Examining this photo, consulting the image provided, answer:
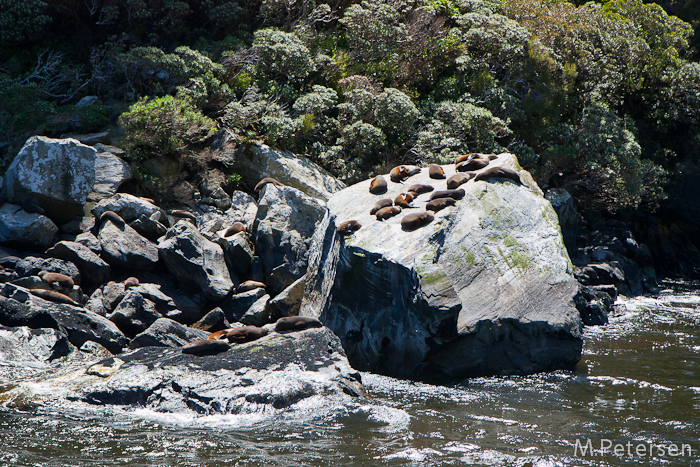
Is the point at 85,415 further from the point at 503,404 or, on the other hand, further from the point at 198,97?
the point at 198,97

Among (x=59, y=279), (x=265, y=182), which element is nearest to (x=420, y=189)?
(x=265, y=182)

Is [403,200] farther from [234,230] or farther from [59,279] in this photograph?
[59,279]

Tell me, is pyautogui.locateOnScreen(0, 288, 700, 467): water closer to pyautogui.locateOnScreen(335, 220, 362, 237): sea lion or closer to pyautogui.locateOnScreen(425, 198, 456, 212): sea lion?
pyautogui.locateOnScreen(335, 220, 362, 237): sea lion

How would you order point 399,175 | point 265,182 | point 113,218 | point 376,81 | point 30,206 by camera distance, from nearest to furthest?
point 30,206
point 113,218
point 399,175
point 265,182
point 376,81

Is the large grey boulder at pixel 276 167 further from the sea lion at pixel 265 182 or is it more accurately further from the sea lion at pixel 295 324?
the sea lion at pixel 295 324

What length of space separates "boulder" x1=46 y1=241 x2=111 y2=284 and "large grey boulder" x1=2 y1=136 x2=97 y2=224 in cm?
157

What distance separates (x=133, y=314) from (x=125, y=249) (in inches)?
88.4

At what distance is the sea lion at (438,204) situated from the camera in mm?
11219

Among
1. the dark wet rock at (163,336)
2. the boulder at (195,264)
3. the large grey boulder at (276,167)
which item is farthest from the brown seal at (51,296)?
the large grey boulder at (276,167)

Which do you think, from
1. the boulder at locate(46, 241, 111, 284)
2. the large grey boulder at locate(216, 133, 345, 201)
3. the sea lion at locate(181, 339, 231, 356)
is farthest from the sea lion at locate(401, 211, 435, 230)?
the boulder at locate(46, 241, 111, 284)

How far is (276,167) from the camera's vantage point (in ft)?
55.1

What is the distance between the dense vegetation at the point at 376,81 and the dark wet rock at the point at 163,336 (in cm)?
696

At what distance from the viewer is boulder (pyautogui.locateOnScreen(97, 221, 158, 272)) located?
1259 cm

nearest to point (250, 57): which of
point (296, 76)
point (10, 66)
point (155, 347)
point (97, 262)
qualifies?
point (296, 76)
